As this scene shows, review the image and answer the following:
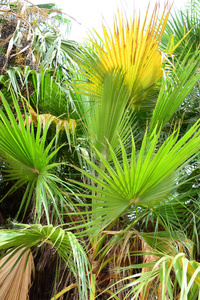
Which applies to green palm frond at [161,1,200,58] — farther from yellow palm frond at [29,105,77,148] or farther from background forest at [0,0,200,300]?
yellow palm frond at [29,105,77,148]

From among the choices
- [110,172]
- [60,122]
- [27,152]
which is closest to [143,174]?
[110,172]

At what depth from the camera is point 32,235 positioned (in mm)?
1370

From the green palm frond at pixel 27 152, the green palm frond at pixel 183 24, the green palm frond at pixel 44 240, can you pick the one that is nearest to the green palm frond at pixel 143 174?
the green palm frond at pixel 44 240

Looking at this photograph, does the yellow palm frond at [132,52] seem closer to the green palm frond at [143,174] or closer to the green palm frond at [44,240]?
Answer: the green palm frond at [143,174]

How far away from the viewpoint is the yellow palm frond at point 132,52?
1678mm

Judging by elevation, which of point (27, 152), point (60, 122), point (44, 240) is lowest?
point (44, 240)

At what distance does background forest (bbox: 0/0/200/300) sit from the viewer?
4.00ft

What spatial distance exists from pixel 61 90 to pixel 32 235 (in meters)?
1.02

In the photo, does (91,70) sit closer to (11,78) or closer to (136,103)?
(136,103)

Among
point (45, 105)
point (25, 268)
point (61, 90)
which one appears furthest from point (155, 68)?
point (25, 268)

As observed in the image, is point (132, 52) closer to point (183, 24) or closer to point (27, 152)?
point (27, 152)

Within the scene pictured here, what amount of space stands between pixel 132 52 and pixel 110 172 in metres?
0.73

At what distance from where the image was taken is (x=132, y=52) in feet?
5.55

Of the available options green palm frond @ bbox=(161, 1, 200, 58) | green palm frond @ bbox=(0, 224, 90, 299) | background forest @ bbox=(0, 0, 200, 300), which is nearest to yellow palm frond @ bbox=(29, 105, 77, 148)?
background forest @ bbox=(0, 0, 200, 300)
